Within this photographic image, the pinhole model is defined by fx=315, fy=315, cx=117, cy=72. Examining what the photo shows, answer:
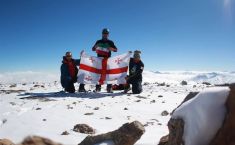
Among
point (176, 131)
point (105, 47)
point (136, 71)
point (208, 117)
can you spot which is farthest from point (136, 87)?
point (208, 117)

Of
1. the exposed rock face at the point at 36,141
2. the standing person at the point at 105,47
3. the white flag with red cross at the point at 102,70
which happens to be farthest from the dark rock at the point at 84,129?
the white flag with red cross at the point at 102,70

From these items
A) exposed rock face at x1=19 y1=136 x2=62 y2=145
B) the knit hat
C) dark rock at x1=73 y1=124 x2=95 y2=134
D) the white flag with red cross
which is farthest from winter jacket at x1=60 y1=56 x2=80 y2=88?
exposed rock face at x1=19 y1=136 x2=62 y2=145

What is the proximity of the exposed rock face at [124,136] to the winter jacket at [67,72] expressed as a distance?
9558 millimetres

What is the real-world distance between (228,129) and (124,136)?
6.44ft

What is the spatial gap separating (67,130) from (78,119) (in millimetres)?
1109

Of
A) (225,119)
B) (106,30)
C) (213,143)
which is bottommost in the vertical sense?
(213,143)

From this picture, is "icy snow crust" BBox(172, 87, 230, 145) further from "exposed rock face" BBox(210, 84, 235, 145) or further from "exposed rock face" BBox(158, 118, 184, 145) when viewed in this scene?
"exposed rock face" BBox(158, 118, 184, 145)

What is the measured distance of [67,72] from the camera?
14180 mm

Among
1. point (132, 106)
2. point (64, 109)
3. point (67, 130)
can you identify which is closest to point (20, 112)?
point (64, 109)

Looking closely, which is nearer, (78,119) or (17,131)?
(17,131)

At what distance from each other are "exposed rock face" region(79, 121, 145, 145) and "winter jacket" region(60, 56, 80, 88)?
31.4 feet

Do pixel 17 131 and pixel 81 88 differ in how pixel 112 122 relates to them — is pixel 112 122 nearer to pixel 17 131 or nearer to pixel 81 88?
A: pixel 17 131

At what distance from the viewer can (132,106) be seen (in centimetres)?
959

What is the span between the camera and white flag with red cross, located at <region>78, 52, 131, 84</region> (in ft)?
46.6
